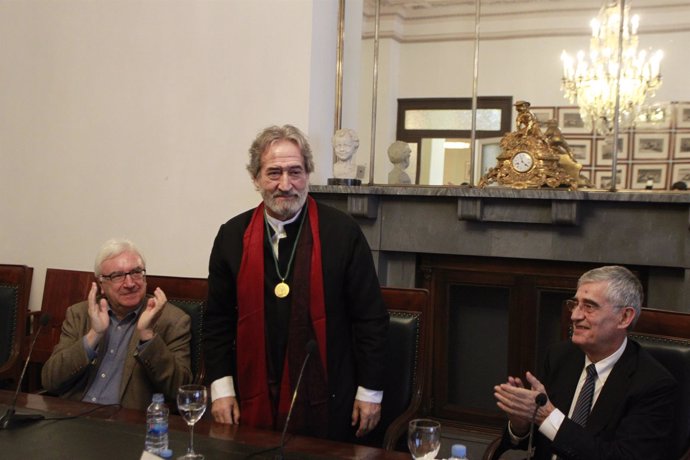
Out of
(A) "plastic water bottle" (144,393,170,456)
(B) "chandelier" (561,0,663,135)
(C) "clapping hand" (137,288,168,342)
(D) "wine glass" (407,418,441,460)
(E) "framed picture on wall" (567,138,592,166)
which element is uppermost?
(B) "chandelier" (561,0,663,135)

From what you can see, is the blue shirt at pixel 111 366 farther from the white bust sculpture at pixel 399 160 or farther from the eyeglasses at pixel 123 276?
the white bust sculpture at pixel 399 160

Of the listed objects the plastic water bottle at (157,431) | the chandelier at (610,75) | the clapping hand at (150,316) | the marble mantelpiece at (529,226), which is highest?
the chandelier at (610,75)

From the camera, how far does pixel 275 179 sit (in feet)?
7.38

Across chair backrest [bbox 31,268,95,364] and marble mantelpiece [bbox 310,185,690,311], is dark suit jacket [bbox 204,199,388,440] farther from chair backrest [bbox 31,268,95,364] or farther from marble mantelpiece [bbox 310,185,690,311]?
chair backrest [bbox 31,268,95,364]

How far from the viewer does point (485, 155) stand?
387cm

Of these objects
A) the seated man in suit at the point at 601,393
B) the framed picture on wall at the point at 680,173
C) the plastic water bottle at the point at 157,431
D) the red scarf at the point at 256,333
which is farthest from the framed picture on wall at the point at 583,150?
the plastic water bottle at the point at 157,431

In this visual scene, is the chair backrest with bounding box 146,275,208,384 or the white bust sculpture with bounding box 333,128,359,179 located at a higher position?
the white bust sculpture with bounding box 333,128,359,179

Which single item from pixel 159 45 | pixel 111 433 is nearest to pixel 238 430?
pixel 111 433

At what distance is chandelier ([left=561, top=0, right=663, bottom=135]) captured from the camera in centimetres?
411

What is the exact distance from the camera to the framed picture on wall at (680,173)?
4270mm

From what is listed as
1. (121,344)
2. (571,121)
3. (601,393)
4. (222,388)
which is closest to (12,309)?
(121,344)

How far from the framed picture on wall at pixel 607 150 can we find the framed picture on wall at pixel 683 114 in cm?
30

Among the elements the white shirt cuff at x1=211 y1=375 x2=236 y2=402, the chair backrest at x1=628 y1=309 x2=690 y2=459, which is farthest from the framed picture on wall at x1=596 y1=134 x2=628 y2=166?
the white shirt cuff at x1=211 y1=375 x2=236 y2=402

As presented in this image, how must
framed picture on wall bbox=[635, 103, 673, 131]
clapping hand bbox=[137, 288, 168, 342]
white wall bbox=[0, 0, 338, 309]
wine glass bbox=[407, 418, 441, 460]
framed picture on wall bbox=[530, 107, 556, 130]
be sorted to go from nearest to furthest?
wine glass bbox=[407, 418, 441, 460] → clapping hand bbox=[137, 288, 168, 342] → white wall bbox=[0, 0, 338, 309] → framed picture on wall bbox=[635, 103, 673, 131] → framed picture on wall bbox=[530, 107, 556, 130]
